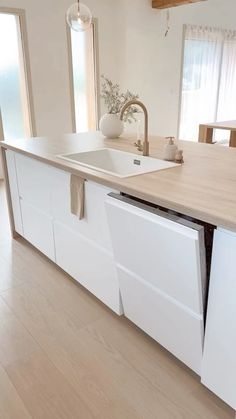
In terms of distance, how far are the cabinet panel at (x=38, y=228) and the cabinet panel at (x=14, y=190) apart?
3.8 inches

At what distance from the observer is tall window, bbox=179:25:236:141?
600 centimetres

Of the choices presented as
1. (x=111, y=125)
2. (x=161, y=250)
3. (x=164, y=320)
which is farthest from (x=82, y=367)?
(x=111, y=125)

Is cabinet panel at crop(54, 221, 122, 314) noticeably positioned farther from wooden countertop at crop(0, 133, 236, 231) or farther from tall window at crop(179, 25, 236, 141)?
tall window at crop(179, 25, 236, 141)

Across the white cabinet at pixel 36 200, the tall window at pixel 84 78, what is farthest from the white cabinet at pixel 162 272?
the tall window at pixel 84 78

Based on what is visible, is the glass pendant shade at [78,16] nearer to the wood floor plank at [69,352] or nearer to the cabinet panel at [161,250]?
the cabinet panel at [161,250]

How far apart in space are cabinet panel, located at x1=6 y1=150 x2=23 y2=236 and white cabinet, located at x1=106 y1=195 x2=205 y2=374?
1291 millimetres

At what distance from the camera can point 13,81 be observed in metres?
4.44

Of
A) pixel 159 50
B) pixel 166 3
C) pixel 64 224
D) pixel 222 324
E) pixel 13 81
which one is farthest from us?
pixel 159 50

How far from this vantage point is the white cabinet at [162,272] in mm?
1150

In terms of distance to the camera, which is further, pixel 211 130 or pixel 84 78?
pixel 84 78

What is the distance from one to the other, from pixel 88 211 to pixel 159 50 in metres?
4.71

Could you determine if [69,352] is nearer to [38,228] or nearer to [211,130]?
[38,228]

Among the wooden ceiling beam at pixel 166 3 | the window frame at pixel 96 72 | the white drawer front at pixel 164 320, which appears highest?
the wooden ceiling beam at pixel 166 3

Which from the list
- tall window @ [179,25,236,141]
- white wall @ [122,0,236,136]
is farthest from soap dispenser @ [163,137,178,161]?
tall window @ [179,25,236,141]
